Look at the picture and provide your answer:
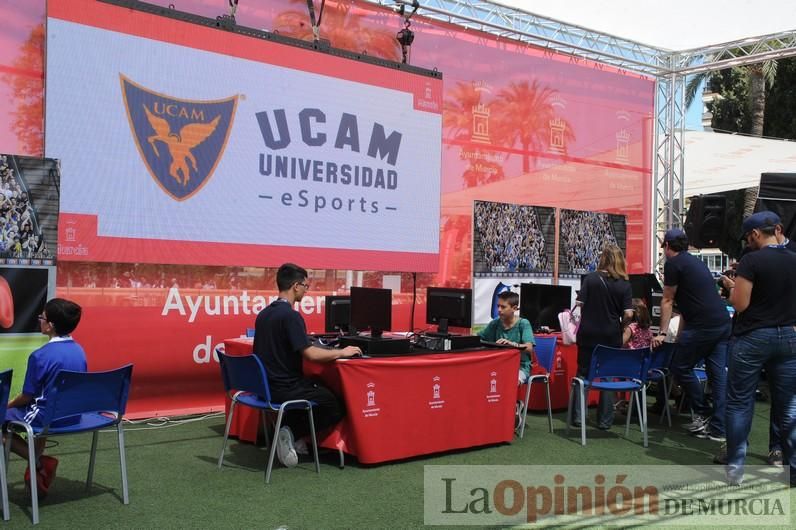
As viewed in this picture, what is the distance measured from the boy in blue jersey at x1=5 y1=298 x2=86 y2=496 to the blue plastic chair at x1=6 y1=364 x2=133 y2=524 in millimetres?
63

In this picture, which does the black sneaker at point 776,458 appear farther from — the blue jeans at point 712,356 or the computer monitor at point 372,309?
the computer monitor at point 372,309

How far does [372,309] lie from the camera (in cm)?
493

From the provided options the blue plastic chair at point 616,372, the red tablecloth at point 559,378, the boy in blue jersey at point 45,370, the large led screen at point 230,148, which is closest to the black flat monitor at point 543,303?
the red tablecloth at point 559,378

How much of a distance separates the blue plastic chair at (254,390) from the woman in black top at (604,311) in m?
2.38

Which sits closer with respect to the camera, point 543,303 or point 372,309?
point 372,309

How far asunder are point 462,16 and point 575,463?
4.98 m

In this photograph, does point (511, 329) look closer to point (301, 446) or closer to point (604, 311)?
point (604, 311)

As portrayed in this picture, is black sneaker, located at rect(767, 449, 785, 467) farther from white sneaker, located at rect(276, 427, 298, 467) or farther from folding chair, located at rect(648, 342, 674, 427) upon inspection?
white sneaker, located at rect(276, 427, 298, 467)

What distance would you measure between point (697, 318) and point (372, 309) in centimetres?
241

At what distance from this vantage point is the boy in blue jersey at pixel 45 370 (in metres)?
3.48

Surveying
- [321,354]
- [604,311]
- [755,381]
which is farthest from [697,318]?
[321,354]

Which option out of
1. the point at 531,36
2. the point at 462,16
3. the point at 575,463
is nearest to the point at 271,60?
the point at 462,16

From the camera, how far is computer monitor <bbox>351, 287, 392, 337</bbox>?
4848 mm

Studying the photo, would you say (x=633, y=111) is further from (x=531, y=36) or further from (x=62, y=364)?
(x=62, y=364)
